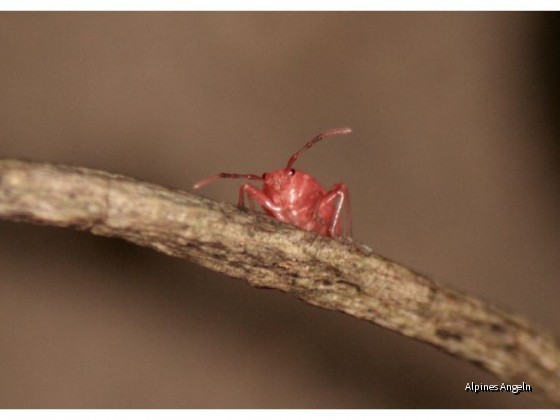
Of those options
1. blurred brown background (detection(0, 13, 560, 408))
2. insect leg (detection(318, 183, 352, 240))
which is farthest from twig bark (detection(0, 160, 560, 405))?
blurred brown background (detection(0, 13, 560, 408))

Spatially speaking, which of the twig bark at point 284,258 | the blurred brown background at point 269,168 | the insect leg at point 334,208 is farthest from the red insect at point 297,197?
the blurred brown background at point 269,168

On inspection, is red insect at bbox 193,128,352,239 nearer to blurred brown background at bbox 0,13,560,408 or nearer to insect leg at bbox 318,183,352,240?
insect leg at bbox 318,183,352,240

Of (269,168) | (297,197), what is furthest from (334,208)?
(269,168)

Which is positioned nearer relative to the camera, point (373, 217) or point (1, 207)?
point (1, 207)

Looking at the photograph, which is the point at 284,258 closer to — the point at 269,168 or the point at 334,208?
the point at 334,208

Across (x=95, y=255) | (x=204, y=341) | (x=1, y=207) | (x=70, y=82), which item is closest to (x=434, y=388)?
(x=204, y=341)

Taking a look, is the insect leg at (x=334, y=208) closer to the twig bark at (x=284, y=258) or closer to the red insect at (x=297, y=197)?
the red insect at (x=297, y=197)

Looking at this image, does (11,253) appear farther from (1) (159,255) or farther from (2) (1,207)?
(2) (1,207)
